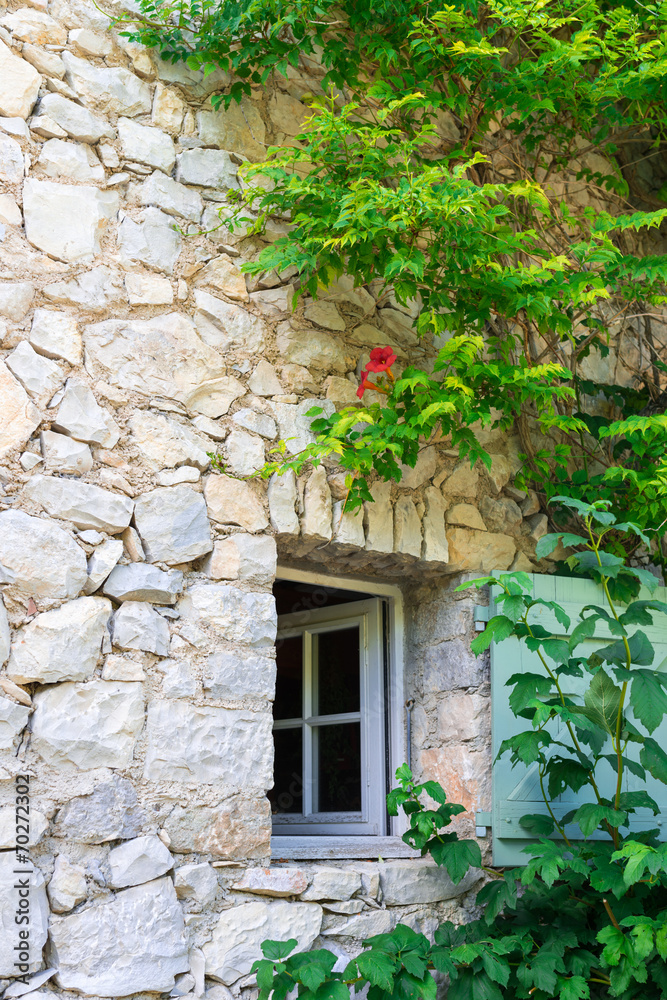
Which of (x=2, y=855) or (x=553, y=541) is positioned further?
(x=553, y=541)

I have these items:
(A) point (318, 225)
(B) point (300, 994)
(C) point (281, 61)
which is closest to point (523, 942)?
(B) point (300, 994)

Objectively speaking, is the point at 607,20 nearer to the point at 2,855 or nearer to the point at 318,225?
the point at 318,225

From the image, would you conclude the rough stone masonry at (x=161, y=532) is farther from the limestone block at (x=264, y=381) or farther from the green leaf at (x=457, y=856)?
the green leaf at (x=457, y=856)

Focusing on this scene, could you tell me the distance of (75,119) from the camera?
260 centimetres

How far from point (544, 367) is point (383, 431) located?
20.9 inches

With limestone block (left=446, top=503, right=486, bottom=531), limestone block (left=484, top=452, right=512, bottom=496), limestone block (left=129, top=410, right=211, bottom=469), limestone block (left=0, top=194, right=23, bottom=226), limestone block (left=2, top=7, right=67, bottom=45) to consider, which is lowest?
limestone block (left=446, top=503, right=486, bottom=531)

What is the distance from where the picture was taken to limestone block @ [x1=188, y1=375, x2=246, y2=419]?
2.63 metres

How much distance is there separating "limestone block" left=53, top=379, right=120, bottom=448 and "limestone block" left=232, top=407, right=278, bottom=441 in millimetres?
395

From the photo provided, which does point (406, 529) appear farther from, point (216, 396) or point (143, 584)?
point (143, 584)

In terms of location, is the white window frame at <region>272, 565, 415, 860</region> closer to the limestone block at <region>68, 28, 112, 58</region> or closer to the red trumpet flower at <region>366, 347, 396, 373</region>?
the red trumpet flower at <region>366, 347, 396, 373</region>

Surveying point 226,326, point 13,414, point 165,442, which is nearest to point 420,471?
point 226,326

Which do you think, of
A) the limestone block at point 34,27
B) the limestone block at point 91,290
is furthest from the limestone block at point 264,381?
the limestone block at point 34,27

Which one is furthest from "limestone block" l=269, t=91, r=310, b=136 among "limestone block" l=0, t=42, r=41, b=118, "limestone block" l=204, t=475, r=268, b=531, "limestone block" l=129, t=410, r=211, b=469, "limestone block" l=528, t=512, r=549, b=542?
"limestone block" l=528, t=512, r=549, b=542

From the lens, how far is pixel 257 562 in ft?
8.55
